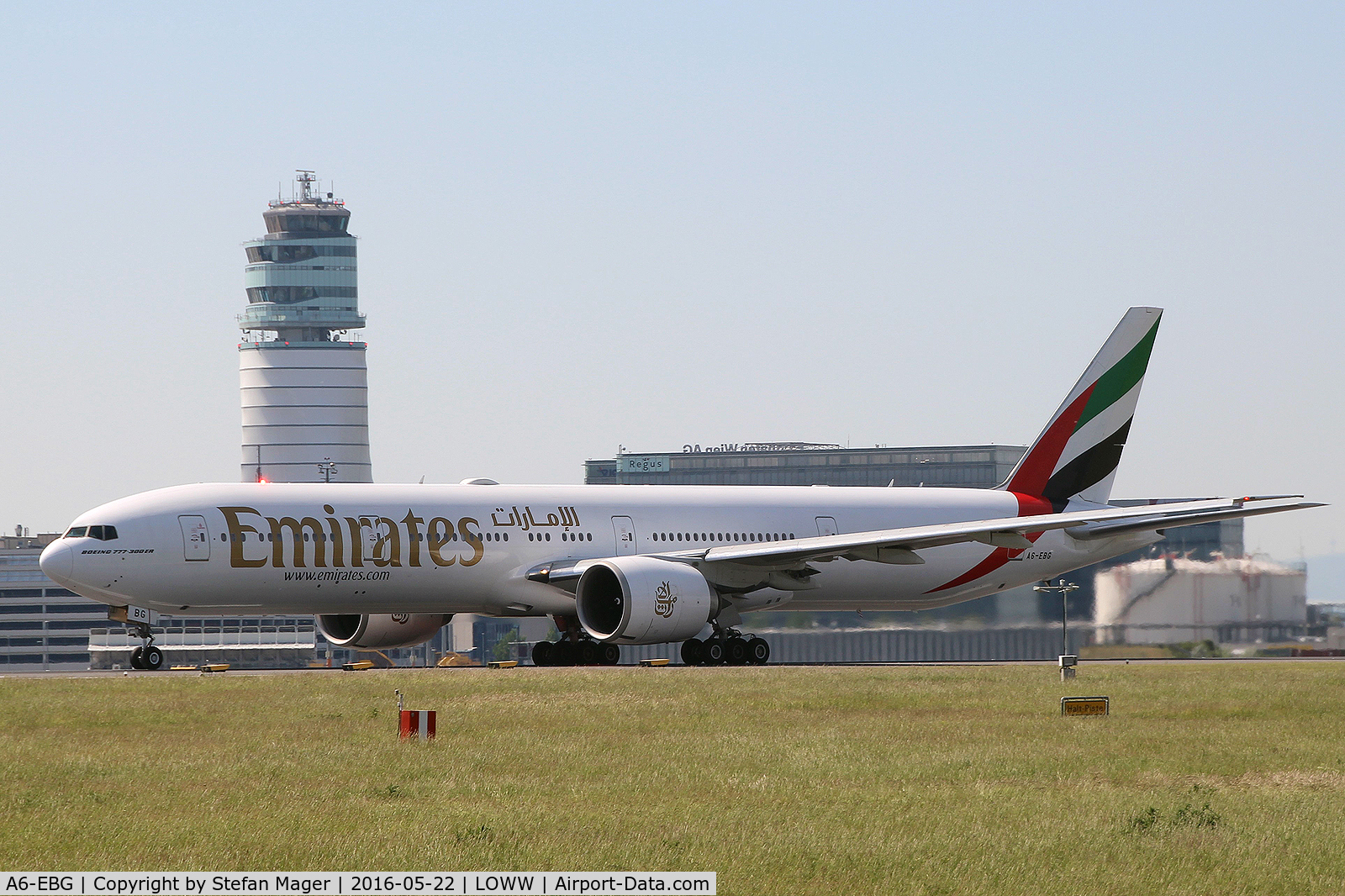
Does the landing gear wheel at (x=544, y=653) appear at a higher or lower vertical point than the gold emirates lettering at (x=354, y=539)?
lower

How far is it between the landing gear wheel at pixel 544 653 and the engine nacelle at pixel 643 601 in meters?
1.56

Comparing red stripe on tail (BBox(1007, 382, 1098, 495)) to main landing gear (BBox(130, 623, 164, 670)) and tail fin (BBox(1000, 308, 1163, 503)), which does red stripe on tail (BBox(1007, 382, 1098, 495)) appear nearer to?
tail fin (BBox(1000, 308, 1163, 503))

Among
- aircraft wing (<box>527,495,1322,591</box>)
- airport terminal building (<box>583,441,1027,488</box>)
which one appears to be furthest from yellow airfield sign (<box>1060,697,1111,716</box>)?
airport terminal building (<box>583,441,1027,488</box>)

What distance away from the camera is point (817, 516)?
127 feet

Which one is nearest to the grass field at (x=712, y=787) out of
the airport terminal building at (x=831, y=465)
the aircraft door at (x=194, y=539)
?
the aircraft door at (x=194, y=539)

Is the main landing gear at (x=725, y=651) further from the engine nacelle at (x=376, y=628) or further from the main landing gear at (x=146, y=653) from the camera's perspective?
the main landing gear at (x=146, y=653)

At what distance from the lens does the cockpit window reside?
103 feet

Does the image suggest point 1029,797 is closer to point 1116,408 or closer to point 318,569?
point 318,569

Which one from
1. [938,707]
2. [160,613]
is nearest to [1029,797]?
[938,707]

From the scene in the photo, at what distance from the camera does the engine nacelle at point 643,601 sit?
3291 cm

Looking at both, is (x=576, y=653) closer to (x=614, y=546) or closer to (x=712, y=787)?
(x=614, y=546)

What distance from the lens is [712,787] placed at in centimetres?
1447

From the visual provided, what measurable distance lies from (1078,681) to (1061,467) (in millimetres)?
13263

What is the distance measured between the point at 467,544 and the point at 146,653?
20.7 ft
